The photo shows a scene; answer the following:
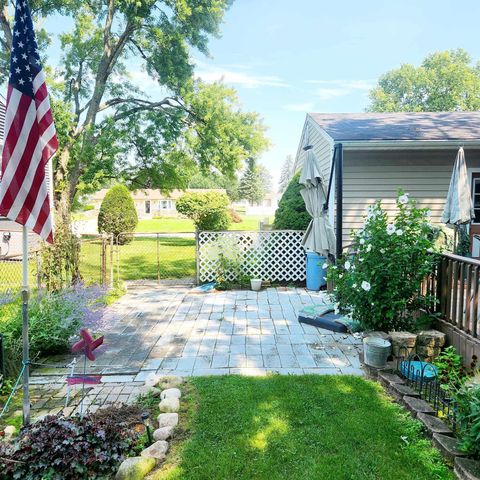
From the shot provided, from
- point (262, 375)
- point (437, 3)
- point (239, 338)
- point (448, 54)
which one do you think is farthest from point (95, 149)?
point (448, 54)

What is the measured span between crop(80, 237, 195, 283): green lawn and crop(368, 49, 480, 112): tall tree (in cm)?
2942

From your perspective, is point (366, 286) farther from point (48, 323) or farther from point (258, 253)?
point (258, 253)

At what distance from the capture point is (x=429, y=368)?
390 centimetres

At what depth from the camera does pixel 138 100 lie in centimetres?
1526

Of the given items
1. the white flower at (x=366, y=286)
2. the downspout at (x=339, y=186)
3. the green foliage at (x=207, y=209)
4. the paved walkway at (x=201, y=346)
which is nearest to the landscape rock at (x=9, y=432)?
the paved walkway at (x=201, y=346)

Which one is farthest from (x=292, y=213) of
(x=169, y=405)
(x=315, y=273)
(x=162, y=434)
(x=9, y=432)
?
(x=9, y=432)

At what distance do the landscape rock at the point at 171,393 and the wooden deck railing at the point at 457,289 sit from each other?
9.74ft

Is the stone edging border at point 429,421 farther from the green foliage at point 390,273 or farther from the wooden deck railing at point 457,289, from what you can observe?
the wooden deck railing at point 457,289

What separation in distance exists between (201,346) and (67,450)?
9.08 ft

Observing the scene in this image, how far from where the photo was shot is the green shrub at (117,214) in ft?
64.5

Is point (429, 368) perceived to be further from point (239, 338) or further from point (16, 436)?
point (16, 436)

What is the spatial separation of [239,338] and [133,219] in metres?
16.4

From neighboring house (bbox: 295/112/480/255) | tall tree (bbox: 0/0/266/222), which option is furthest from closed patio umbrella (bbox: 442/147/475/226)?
tall tree (bbox: 0/0/266/222)

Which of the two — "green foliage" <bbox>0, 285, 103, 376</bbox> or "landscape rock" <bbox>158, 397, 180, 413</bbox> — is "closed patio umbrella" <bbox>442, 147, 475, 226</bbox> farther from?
"green foliage" <bbox>0, 285, 103, 376</bbox>
